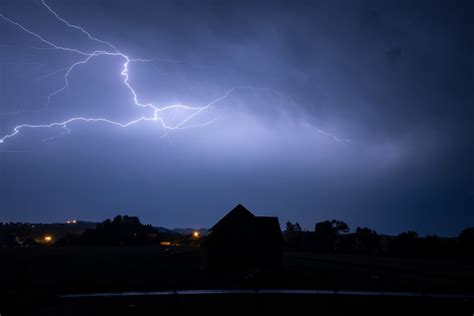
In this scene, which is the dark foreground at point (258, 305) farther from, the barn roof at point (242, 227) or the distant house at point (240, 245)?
the barn roof at point (242, 227)

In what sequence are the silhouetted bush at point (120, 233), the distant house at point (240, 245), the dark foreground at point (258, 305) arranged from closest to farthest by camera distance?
the dark foreground at point (258, 305) < the distant house at point (240, 245) < the silhouetted bush at point (120, 233)

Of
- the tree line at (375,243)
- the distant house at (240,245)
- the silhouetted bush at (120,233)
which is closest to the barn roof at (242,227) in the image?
the distant house at (240,245)

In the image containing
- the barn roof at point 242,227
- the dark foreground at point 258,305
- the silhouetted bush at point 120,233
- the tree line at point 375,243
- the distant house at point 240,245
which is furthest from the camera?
the silhouetted bush at point 120,233

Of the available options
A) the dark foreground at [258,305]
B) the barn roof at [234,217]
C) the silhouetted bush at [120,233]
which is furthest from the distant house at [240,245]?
the silhouetted bush at [120,233]

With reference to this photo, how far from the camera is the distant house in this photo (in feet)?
107

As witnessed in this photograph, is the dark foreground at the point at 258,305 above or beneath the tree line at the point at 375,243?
beneath

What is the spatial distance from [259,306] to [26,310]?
10241 mm

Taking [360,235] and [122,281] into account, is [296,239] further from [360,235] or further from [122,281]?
[122,281]

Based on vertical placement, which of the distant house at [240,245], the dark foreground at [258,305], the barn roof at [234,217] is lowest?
the dark foreground at [258,305]

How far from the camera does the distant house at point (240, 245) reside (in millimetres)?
32469

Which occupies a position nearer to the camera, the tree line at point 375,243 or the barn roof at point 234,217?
the barn roof at point 234,217

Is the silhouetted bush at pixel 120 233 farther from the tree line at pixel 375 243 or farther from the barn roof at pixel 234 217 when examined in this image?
the barn roof at pixel 234 217

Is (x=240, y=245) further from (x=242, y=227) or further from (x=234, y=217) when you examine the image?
(x=234, y=217)

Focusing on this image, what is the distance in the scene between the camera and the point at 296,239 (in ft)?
263
